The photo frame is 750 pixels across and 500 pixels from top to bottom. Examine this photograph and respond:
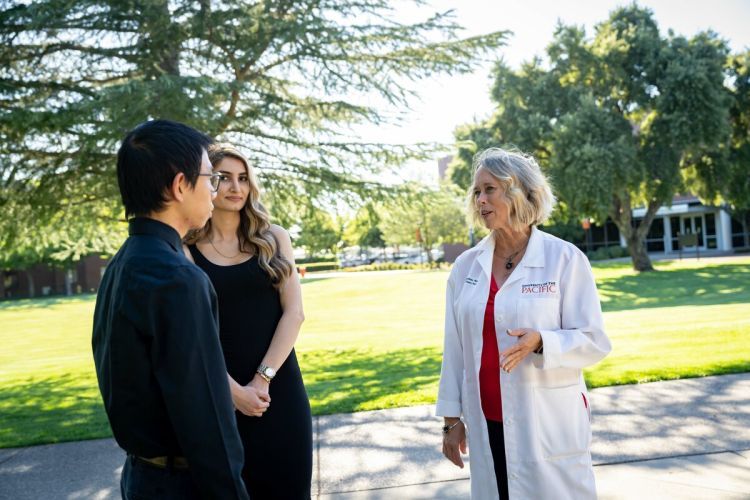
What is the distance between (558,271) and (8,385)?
11.0 m

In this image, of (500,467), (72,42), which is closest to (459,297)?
(500,467)

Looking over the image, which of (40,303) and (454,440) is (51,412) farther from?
(40,303)

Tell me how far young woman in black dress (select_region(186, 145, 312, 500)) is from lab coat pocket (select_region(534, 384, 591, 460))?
3.48ft

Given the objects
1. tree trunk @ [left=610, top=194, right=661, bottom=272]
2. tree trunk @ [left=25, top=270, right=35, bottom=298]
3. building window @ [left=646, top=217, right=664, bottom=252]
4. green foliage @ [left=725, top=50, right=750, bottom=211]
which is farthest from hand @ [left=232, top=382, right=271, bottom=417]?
tree trunk @ [left=25, top=270, right=35, bottom=298]

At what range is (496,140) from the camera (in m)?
30.4

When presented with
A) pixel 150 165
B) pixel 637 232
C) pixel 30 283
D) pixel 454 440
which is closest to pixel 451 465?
pixel 454 440

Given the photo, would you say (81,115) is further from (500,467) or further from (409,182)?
(500,467)

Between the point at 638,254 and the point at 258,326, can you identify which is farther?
the point at 638,254

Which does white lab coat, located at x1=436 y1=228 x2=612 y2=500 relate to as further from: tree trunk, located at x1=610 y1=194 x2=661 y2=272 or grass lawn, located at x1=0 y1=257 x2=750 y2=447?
tree trunk, located at x1=610 y1=194 x2=661 y2=272

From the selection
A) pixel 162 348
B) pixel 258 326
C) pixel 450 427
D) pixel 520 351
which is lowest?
pixel 450 427

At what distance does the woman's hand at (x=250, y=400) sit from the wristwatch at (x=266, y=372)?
81 millimetres

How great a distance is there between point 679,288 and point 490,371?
22102 mm

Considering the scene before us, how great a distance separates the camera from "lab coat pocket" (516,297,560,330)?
286 cm

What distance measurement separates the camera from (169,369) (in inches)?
65.6
